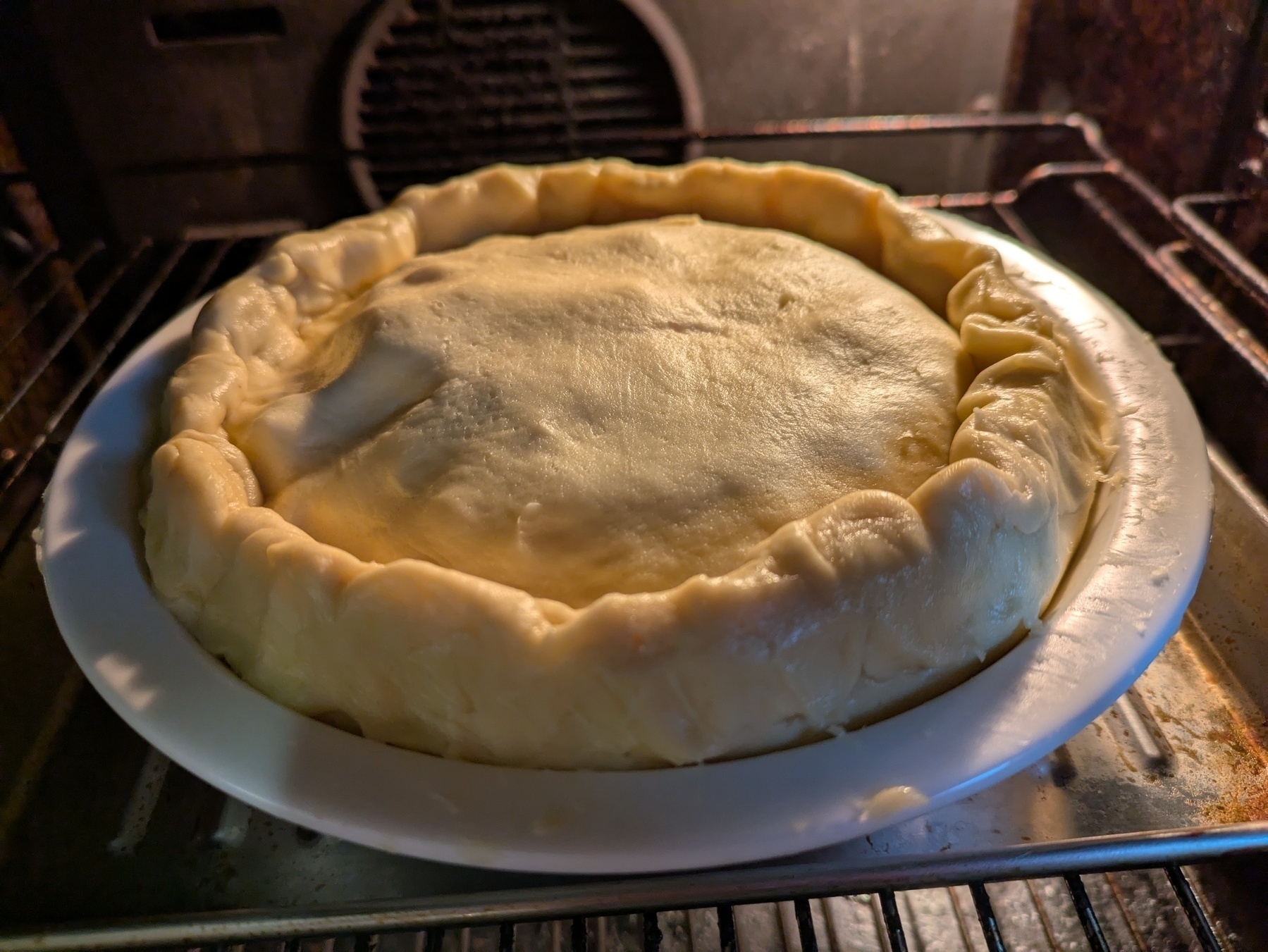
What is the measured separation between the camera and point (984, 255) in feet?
3.93

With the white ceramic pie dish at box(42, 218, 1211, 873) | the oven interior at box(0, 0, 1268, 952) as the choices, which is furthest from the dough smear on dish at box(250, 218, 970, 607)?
the oven interior at box(0, 0, 1268, 952)

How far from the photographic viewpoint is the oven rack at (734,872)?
72 centimetres

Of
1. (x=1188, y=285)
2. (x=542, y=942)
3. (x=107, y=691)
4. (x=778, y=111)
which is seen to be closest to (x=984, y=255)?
(x=1188, y=285)

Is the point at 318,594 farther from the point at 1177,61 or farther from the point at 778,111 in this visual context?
the point at 1177,61

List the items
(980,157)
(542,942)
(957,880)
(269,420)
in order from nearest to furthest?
(957,880)
(542,942)
(269,420)
(980,157)

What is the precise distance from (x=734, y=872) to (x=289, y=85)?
1.65 meters

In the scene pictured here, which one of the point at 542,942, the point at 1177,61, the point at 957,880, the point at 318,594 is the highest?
the point at 1177,61

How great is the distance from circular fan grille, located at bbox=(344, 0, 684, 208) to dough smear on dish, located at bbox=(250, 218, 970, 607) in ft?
2.22

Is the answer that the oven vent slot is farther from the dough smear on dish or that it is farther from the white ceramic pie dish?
the white ceramic pie dish

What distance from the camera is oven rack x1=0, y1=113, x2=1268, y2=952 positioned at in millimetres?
719

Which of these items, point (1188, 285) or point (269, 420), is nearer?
point (269, 420)

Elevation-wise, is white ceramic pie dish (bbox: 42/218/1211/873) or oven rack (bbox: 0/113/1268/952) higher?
white ceramic pie dish (bbox: 42/218/1211/873)

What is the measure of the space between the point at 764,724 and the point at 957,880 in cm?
19

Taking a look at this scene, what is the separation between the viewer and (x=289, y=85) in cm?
173
